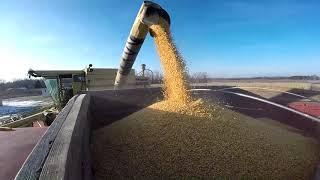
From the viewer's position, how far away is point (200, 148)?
2.76 m

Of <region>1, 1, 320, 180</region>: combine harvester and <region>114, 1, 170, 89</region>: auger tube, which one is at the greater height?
<region>114, 1, 170, 89</region>: auger tube

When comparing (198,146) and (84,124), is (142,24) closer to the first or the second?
(198,146)

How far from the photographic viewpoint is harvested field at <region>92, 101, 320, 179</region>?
2.60m

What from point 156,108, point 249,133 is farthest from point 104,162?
point 249,133

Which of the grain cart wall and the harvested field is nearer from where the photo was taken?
the grain cart wall

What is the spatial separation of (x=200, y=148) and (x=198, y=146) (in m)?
0.02

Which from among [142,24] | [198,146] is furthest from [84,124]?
[142,24]

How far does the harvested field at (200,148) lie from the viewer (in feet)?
8.53

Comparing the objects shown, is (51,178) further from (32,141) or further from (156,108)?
(156,108)

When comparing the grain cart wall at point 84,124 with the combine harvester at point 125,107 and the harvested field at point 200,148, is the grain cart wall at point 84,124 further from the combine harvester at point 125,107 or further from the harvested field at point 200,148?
the harvested field at point 200,148

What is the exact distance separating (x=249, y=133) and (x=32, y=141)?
5.93 feet

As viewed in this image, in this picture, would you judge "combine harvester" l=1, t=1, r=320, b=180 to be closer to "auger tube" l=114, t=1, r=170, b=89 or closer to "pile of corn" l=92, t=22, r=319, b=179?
"auger tube" l=114, t=1, r=170, b=89

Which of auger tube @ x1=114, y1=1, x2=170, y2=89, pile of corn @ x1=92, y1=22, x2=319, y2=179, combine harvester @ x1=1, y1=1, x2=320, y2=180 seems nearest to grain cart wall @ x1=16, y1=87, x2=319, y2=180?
combine harvester @ x1=1, y1=1, x2=320, y2=180

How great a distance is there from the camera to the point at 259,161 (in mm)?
2682
